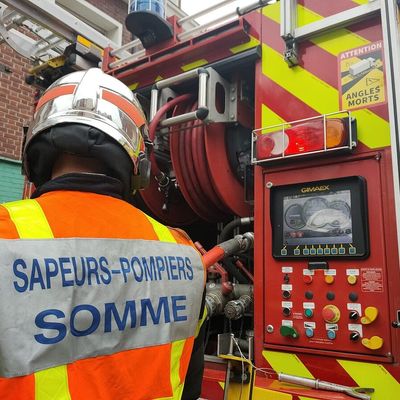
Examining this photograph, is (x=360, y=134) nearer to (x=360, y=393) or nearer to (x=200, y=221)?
(x=360, y=393)

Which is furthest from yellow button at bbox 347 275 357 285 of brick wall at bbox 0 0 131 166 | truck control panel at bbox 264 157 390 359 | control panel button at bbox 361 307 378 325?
brick wall at bbox 0 0 131 166

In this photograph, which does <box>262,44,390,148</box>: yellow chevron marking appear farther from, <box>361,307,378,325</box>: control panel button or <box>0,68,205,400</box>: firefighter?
<box>0,68,205,400</box>: firefighter

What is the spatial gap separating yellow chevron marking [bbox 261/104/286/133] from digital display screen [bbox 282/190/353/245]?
41 cm

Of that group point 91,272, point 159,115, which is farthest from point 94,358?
point 159,115

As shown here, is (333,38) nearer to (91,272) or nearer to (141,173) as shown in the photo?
(141,173)

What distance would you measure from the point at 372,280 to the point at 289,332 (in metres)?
0.43

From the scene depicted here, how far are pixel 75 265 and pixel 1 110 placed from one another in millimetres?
7624

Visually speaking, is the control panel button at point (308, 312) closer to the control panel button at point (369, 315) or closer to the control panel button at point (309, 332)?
the control panel button at point (309, 332)

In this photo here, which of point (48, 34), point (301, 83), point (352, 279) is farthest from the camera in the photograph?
point (48, 34)

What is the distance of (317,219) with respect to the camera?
2041 millimetres

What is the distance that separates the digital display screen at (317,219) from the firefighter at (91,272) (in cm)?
78

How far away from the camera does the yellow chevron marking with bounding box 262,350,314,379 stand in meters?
1.97

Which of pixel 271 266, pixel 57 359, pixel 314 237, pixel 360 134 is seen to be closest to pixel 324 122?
pixel 360 134

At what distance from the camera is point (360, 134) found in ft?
6.60
